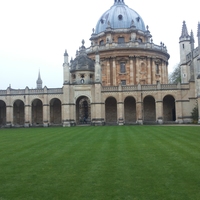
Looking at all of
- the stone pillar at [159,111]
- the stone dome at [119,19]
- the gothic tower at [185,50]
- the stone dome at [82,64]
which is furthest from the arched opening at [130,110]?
the stone dome at [119,19]

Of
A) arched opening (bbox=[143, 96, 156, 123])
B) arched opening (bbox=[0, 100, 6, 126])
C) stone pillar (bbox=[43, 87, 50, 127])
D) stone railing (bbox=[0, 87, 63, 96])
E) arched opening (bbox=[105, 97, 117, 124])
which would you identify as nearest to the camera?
stone pillar (bbox=[43, 87, 50, 127])

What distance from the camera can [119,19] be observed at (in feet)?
197

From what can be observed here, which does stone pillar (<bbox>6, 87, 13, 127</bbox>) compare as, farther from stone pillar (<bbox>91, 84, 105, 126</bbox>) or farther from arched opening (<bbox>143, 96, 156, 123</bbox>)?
arched opening (<bbox>143, 96, 156, 123</bbox>)

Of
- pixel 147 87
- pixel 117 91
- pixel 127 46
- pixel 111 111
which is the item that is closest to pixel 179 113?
pixel 147 87

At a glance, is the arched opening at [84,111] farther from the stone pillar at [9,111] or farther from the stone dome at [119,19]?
the stone dome at [119,19]

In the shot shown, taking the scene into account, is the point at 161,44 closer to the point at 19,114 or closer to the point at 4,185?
the point at 19,114

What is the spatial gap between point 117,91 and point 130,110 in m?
5.49

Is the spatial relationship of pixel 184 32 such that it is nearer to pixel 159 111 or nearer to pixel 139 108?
pixel 159 111

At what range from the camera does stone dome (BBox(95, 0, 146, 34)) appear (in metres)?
59.4

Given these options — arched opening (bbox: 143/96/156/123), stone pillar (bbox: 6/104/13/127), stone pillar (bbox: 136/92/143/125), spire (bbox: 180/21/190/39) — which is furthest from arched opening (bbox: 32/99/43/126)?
spire (bbox: 180/21/190/39)

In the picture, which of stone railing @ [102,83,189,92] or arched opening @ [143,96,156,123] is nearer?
stone railing @ [102,83,189,92]

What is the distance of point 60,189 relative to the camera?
7844 millimetres

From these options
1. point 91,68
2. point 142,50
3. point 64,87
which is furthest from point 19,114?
point 142,50

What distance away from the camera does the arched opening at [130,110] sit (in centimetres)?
4906
